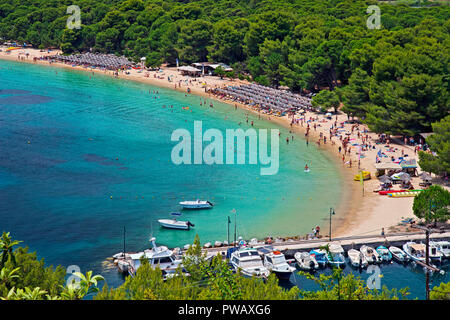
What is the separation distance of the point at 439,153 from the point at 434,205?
1266 centimetres

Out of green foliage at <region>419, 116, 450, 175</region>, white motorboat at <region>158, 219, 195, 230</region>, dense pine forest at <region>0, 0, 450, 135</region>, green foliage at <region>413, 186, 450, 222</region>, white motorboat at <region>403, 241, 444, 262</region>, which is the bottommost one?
white motorboat at <region>403, 241, 444, 262</region>

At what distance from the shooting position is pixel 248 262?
158ft

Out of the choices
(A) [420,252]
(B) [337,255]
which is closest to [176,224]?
(B) [337,255]

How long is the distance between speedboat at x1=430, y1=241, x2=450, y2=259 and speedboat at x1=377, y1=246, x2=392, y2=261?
4219 mm

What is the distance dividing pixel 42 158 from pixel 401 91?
47.0 m

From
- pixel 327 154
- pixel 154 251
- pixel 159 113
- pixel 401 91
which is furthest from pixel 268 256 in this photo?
pixel 159 113

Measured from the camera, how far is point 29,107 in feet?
357

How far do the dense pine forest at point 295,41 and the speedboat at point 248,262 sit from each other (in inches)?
1525

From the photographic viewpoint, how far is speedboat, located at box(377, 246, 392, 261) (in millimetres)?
51062

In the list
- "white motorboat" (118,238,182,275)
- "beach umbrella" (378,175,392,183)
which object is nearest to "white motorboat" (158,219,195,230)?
"white motorboat" (118,238,182,275)

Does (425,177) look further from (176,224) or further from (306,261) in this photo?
(176,224)

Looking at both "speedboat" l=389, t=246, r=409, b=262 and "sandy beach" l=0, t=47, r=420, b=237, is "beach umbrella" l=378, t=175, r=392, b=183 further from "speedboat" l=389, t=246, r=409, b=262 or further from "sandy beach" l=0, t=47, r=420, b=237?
"speedboat" l=389, t=246, r=409, b=262

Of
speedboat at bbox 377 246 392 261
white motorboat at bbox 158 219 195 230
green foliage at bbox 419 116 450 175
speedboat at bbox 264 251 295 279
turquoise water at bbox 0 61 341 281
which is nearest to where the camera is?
speedboat at bbox 264 251 295 279
